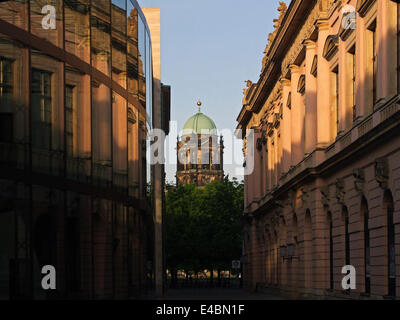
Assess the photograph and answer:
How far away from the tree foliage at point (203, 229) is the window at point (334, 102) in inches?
2449

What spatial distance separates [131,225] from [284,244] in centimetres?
2523

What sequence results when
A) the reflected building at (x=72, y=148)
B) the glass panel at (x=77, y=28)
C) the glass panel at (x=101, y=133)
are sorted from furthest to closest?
the glass panel at (x=101, y=133)
the glass panel at (x=77, y=28)
the reflected building at (x=72, y=148)

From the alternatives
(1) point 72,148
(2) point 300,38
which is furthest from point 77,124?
(2) point 300,38

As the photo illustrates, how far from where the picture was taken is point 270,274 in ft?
218

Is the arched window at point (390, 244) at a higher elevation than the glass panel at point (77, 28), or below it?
below

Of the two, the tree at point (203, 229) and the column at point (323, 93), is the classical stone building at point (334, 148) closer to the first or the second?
the column at point (323, 93)

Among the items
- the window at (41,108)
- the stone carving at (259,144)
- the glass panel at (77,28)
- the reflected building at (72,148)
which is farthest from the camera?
the stone carving at (259,144)

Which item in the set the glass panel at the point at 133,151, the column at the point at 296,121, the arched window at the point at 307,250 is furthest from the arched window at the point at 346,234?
the column at the point at 296,121

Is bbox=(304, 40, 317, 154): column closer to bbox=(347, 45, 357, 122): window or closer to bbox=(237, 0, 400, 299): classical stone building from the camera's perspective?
bbox=(237, 0, 400, 299): classical stone building

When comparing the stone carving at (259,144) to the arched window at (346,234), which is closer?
the arched window at (346,234)

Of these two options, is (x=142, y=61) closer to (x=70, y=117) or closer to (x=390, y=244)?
(x=70, y=117)

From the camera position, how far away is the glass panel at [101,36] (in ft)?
92.3
